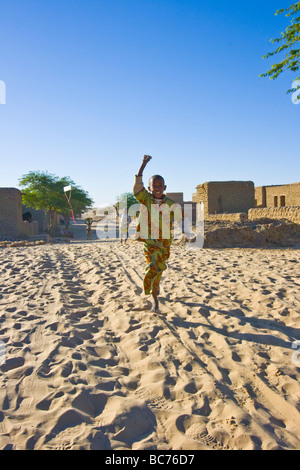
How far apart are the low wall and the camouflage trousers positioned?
9764mm

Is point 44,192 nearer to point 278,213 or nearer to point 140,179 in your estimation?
point 278,213

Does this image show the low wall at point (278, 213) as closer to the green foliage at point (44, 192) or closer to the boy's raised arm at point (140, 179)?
the boy's raised arm at point (140, 179)

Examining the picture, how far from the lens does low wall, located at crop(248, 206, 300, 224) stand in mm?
12055

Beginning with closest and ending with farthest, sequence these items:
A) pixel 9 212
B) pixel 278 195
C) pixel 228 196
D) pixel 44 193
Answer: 1. pixel 9 212
2. pixel 228 196
3. pixel 278 195
4. pixel 44 193

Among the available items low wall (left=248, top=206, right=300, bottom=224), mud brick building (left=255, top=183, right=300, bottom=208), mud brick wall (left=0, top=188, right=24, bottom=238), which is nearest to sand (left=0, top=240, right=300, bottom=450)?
low wall (left=248, top=206, right=300, bottom=224)

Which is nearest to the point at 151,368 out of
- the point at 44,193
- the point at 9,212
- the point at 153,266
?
the point at 153,266

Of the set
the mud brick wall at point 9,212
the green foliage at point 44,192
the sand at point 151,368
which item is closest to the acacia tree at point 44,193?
the green foliage at point 44,192

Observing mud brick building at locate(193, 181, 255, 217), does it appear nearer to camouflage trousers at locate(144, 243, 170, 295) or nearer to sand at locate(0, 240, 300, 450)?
sand at locate(0, 240, 300, 450)

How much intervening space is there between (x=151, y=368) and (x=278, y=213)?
37.5ft

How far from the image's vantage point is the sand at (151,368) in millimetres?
1769

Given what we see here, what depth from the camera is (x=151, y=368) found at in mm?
2498

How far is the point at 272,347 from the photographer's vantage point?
2.82 metres

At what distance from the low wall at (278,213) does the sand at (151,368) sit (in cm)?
803
